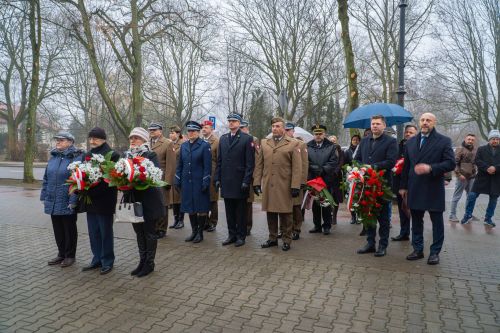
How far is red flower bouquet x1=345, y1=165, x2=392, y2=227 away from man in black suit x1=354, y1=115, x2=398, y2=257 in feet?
0.50

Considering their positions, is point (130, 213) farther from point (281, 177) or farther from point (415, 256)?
point (415, 256)

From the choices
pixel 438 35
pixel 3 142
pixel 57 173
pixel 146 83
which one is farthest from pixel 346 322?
pixel 3 142

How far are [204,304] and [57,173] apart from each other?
3.01 m

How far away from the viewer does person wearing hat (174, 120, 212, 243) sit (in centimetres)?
700

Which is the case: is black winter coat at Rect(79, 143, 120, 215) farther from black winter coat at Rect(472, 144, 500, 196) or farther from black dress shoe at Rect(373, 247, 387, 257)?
black winter coat at Rect(472, 144, 500, 196)

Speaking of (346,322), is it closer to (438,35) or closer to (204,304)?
(204,304)

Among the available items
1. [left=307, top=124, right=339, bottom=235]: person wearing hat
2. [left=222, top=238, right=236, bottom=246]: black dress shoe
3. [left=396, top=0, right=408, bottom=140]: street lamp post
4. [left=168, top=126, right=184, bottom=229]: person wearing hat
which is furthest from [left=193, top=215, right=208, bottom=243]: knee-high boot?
[left=396, top=0, right=408, bottom=140]: street lamp post

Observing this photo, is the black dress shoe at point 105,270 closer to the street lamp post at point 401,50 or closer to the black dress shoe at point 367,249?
the black dress shoe at point 367,249

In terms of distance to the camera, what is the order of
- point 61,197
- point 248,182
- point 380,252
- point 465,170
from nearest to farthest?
1. point 61,197
2. point 380,252
3. point 248,182
4. point 465,170

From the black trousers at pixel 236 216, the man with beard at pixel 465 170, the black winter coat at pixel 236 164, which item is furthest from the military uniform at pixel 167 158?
the man with beard at pixel 465 170

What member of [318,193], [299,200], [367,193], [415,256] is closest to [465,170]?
[318,193]

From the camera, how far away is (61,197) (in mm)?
5746

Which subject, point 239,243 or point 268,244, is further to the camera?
point 239,243

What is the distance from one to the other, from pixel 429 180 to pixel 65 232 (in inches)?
213
